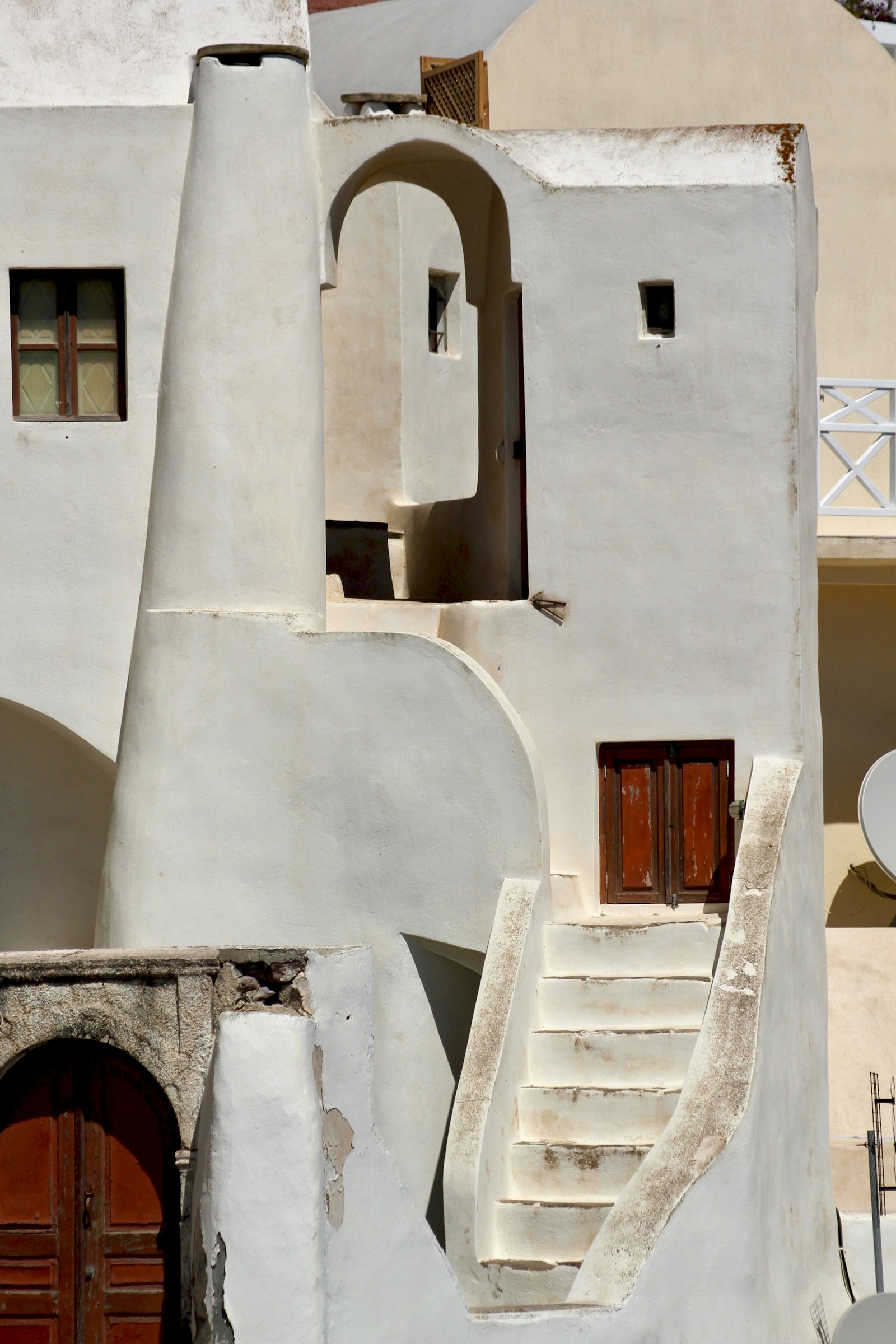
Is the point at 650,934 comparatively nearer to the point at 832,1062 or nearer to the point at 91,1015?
the point at 832,1062

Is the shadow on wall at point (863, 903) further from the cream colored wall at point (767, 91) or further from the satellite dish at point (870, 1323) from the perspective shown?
the satellite dish at point (870, 1323)

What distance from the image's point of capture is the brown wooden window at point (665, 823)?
50.8 feet

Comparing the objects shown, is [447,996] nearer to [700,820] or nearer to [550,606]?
[700,820]

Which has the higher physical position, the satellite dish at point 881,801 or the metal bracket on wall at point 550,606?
the metal bracket on wall at point 550,606

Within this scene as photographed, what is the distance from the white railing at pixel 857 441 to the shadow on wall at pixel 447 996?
510 cm

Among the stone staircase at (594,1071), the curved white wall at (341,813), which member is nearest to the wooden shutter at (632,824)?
the stone staircase at (594,1071)

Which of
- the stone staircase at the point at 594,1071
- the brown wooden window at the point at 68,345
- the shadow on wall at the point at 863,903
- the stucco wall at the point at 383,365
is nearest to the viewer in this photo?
the stone staircase at the point at 594,1071

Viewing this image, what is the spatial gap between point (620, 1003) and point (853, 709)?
6.67 meters

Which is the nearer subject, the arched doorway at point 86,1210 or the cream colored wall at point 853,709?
the arched doorway at point 86,1210

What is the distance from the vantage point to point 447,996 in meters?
14.6

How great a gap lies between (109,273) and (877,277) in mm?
8012

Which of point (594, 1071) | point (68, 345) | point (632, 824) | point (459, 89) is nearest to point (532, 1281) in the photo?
point (594, 1071)

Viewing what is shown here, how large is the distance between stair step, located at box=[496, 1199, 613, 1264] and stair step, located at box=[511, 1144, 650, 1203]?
157mm

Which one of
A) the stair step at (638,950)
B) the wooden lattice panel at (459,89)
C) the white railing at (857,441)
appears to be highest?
the wooden lattice panel at (459,89)
